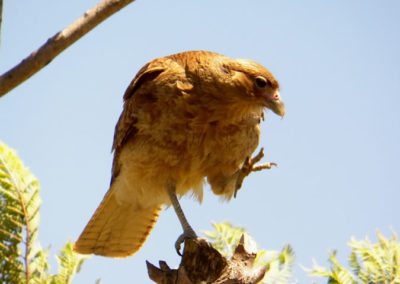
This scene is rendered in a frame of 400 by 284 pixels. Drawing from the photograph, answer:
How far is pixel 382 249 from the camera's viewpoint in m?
5.59

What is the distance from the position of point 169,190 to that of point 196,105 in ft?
2.75

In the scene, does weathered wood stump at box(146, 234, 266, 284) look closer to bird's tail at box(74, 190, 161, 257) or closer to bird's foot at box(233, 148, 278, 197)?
bird's foot at box(233, 148, 278, 197)

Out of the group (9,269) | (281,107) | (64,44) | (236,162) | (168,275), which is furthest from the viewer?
(236,162)

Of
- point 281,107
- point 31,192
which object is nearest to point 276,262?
point 281,107

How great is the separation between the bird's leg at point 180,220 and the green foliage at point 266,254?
15cm

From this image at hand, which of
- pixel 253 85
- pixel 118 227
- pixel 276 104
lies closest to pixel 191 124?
pixel 253 85

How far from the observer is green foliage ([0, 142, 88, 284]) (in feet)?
17.5

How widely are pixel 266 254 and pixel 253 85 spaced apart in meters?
1.35

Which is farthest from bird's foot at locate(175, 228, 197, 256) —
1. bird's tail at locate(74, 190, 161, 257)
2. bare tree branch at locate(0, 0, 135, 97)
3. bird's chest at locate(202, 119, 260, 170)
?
bare tree branch at locate(0, 0, 135, 97)

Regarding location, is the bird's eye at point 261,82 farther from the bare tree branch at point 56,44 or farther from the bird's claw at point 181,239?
the bare tree branch at point 56,44

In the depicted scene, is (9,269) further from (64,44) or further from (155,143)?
(64,44)

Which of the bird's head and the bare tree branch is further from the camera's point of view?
the bird's head

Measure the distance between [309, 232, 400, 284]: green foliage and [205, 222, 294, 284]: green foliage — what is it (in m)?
0.24

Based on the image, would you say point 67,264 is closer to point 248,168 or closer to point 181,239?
point 181,239
